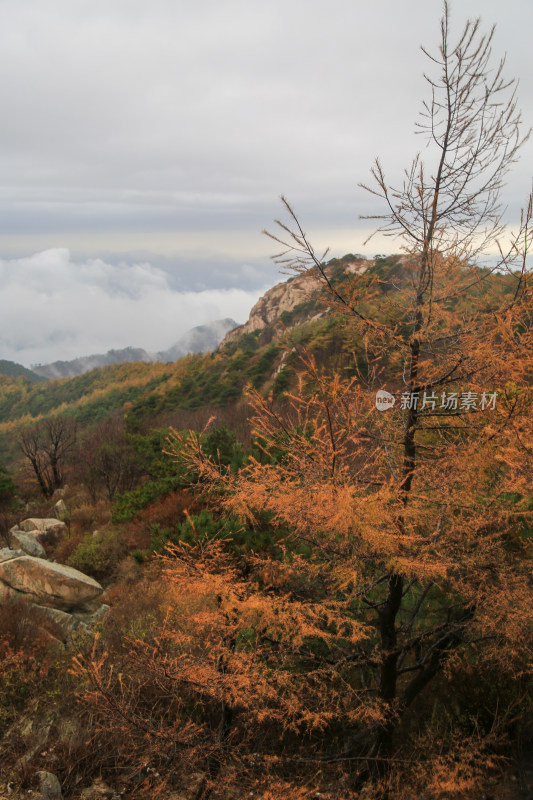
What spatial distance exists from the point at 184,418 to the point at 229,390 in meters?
8.86

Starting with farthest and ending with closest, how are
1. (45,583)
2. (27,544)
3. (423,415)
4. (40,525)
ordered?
1. (40,525)
2. (27,544)
3. (45,583)
4. (423,415)

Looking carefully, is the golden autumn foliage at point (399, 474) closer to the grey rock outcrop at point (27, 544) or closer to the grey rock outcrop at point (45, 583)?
the grey rock outcrop at point (45, 583)

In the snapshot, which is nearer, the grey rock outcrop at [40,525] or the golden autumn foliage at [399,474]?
the golden autumn foliage at [399,474]

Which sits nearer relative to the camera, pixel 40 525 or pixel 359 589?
pixel 359 589

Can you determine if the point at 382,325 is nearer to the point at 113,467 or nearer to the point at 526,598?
the point at 526,598

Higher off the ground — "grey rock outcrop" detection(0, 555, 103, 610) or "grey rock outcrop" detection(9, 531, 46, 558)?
"grey rock outcrop" detection(0, 555, 103, 610)

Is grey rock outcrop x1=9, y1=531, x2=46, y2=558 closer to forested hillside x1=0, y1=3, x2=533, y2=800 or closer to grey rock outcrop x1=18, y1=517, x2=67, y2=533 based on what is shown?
grey rock outcrop x1=18, y1=517, x2=67, y2=533

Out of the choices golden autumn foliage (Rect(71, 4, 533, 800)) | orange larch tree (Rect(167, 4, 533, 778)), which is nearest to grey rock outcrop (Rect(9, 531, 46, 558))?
golden autumn foliage (Rect(71, 4, 533, 800))

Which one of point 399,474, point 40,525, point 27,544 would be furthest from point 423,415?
point 40,525

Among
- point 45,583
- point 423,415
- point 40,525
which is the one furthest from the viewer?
point 40,525

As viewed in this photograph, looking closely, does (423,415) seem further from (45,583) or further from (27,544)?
(27,544)

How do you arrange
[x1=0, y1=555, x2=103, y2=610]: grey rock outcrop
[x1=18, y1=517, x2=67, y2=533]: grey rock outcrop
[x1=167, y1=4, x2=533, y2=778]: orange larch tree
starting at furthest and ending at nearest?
1. [x1=18, y1=517, x2=67, y2=533]: grey rock outcrop
2. [x1=0, y1=555, x2=103, y2=610]: grey rock outcrop
3. [x1=167, y1=4, x2=533, y2=778]: orange larch tree

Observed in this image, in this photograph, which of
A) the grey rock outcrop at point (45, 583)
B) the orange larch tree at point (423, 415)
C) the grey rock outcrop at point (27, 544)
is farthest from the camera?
the grey rock outcrop at point (27, 544)

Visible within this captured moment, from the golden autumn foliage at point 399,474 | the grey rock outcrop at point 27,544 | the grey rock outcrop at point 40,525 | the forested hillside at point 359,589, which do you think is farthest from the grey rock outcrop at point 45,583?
the grey rock outcrop at point 40,525
